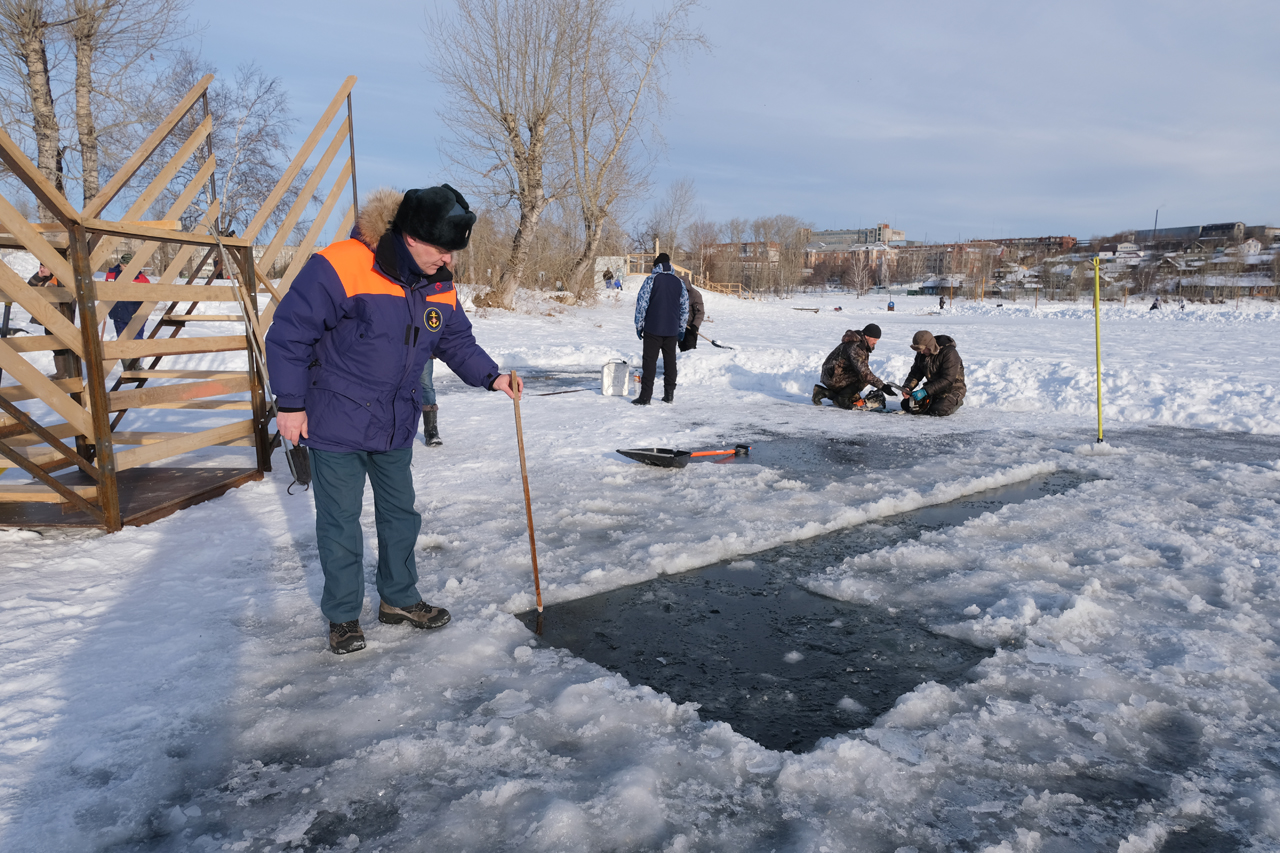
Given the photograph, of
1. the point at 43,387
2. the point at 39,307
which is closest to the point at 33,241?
the point at 39,307

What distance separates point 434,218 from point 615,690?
6.42 ft

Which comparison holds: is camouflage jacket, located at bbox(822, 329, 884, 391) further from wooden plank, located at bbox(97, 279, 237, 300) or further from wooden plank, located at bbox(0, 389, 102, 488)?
wooden plank, located at bbox(0, 389, 102, 488)

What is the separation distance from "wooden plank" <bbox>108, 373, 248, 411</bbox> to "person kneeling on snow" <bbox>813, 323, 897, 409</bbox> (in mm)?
6809

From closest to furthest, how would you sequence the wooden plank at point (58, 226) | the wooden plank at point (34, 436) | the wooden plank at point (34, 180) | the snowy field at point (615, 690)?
the snowy field at point (615, 690), the wooden plank at point (34, 180), the wooden plank at point (58, 226), the wooden plank at point (34, 436)

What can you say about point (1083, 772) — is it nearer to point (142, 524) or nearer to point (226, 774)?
point (226, 774)

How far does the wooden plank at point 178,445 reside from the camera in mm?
4625

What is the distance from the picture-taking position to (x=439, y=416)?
9.05m

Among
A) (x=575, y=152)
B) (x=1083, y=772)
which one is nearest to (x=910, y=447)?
(x=1083, y=772)

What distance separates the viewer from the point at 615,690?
294 cm

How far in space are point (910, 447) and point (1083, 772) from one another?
5.23m

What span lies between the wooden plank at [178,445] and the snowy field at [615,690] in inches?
16.7

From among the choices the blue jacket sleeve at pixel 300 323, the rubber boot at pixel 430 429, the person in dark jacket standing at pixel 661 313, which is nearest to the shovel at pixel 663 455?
the rubber boot at pixel 430 429

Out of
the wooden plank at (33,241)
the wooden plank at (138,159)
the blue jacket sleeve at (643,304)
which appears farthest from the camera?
the blue jacket sleeve at (643,304)

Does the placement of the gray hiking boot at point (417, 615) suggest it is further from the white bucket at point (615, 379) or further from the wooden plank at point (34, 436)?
the white bucket at point (615, 379)
